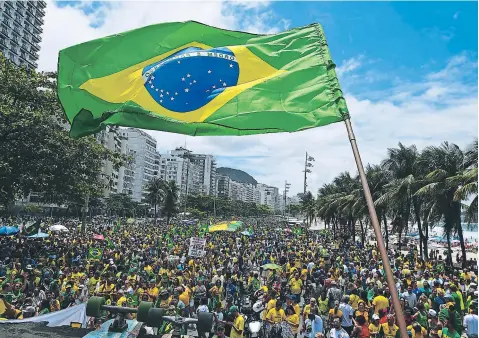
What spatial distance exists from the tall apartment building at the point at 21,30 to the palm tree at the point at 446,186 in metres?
79.9

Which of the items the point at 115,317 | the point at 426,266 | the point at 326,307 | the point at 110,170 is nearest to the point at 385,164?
the point at 426,266

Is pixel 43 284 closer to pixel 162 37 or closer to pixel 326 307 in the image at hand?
pixel 326 307

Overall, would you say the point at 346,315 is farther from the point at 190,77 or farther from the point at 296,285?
the point at 190,77

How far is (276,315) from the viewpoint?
9.45 meters

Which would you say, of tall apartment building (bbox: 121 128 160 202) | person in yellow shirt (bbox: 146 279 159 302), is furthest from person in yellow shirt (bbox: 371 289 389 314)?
tall apartment building (bbox: 121 128 160 202)

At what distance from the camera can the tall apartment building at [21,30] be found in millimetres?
82125

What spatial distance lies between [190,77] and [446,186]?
1979 centimetres

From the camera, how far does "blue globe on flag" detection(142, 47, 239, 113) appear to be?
18.3 feet

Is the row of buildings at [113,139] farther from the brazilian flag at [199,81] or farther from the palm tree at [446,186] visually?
the brazilian flag at [199,81]

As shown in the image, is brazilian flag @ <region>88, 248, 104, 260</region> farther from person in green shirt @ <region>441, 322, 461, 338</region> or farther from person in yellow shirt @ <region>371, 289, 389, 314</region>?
person in green shirt @ <region>441, 322, 461, 338</region>

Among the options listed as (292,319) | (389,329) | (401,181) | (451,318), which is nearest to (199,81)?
(292,319)

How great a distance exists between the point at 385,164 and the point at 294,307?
23.8 m

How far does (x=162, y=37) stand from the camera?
6027 mm

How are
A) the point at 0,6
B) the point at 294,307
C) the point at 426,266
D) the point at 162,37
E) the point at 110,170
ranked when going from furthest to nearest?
the point at 110,170
the point at 0,6
the point at 426,266
the point at 294,307
the point at 162,37
